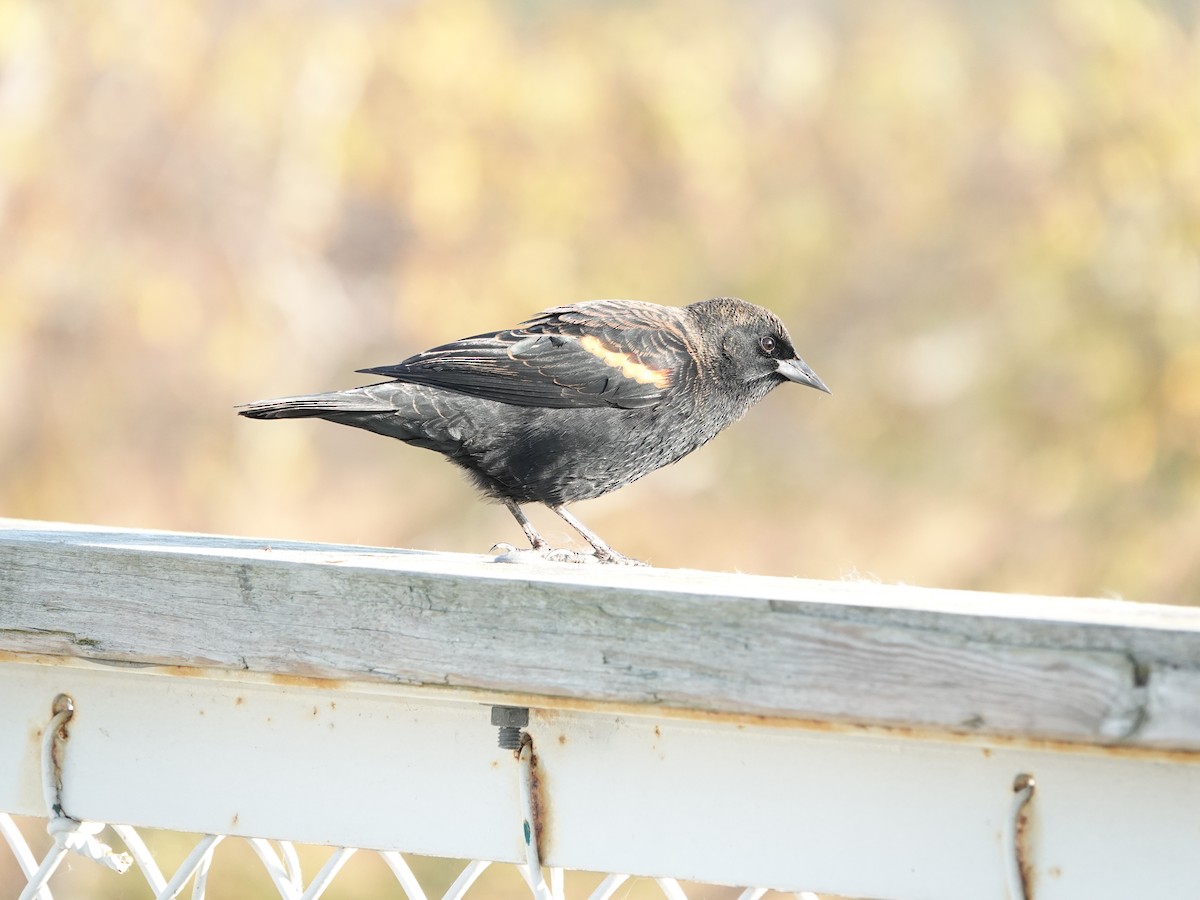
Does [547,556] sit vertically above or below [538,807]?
above

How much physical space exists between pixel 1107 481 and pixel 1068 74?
257 cm

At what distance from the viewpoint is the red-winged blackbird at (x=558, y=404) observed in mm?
3520

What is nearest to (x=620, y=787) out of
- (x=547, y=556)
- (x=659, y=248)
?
(x=547, y=556)

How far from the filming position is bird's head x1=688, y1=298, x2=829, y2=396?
3.91 m

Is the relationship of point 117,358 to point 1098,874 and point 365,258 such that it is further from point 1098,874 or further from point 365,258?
point 1098,874

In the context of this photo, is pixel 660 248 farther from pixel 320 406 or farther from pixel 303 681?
pixel 303 681

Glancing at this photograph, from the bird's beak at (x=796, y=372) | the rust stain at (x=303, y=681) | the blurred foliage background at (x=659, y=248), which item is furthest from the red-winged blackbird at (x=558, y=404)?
the blurred foliage background at (x=659, y=248)

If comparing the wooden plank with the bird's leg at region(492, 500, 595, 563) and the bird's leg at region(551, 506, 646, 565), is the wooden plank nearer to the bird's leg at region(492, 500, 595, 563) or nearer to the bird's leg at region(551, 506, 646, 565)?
the bird's leg at region(492, 500, 595, 563)

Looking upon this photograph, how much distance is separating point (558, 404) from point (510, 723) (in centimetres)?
209

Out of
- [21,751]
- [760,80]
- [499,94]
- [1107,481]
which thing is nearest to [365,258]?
[499,94]

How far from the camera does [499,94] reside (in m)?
8.17

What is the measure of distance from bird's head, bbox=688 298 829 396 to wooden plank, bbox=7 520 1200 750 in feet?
6.90

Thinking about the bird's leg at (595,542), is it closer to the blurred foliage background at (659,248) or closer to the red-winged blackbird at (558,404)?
the red-winged blackbird at (558,404)

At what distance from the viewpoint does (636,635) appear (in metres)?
1.52
